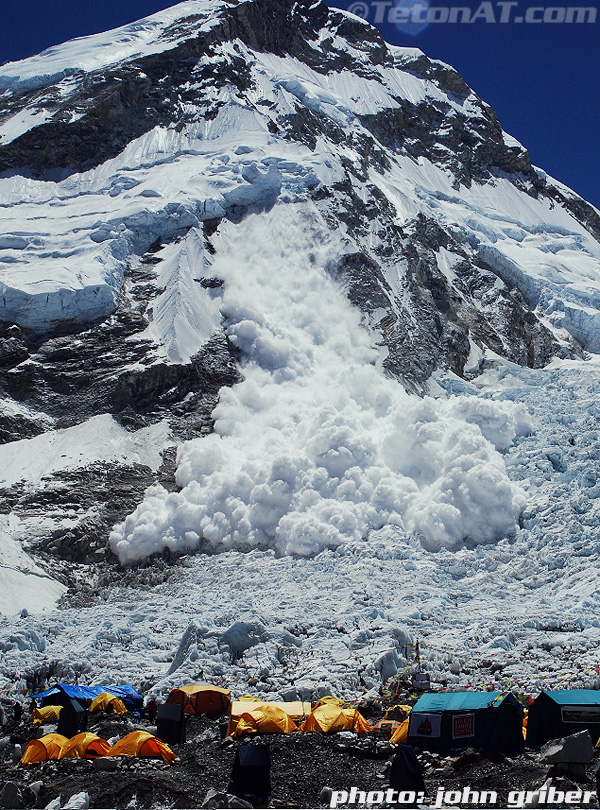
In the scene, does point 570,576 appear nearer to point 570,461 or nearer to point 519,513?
point 519,513

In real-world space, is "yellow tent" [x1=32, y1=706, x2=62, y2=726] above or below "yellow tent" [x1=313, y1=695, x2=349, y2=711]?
below

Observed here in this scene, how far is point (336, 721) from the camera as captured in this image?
1638cm

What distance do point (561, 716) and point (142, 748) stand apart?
25.5 ft

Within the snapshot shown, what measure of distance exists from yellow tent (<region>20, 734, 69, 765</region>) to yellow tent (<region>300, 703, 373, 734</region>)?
16.2ft

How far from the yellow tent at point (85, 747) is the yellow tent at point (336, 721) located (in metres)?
4.13

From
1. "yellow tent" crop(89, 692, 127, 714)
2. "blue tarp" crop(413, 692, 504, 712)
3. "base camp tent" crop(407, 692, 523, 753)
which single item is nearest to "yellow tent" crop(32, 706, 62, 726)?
"yellow tent" crop(89, 692, 127, 714)

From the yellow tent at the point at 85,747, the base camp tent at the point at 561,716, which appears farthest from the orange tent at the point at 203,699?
the base camp tent at the point at 561,716

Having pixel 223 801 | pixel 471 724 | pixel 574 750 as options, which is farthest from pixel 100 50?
pixel 574 750

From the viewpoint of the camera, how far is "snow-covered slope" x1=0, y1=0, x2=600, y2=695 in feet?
86.6

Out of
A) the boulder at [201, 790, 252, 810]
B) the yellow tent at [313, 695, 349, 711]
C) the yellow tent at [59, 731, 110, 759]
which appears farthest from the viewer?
the yellow tent at [313, 695, 349, 711]

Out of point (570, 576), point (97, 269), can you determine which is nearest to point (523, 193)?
point (97, 269)

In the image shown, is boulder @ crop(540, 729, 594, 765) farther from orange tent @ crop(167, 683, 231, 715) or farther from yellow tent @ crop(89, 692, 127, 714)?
yellow tent @ crop(89, 692, 127, 714)

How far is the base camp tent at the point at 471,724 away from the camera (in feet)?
47.1

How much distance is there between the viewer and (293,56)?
84875 mm
